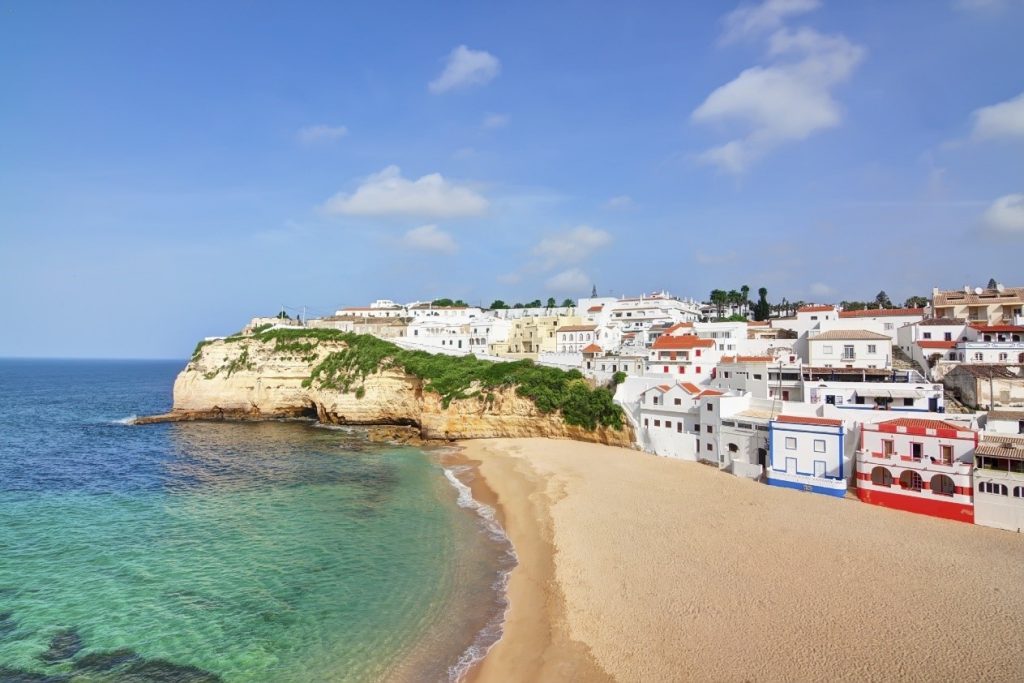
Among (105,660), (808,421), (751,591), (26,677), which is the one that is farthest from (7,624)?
(808,421)

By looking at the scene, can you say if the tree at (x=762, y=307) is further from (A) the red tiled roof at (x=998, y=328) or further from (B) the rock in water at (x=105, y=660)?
(B) the rock in water at (x=105, y=660)

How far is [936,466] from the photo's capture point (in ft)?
75.1

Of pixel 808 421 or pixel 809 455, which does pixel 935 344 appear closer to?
pixel 808 421

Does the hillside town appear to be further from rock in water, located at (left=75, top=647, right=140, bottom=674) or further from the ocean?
rock in water, located at (left=75, top=647, right=140, bottom=674)

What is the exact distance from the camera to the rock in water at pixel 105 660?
13.7 meters

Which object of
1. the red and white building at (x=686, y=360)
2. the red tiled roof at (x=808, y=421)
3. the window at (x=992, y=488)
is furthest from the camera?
the red and white building at (x=686, y=360)

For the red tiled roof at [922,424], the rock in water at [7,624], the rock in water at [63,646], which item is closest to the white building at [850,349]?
the red tiled roof at [922,424]

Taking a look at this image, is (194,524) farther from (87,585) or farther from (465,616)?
(465,616)

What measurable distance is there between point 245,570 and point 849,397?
35227mm

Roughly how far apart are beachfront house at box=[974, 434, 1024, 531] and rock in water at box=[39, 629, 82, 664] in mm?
32219

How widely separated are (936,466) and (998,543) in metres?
3.65

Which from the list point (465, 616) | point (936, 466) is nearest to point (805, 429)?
point (936, 466)

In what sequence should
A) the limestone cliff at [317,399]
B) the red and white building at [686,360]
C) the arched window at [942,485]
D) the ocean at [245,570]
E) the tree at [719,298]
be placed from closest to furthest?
the ocean at [245,570], the arched window at [942,485], the red and white building at [686,360], the limestone cliff at [317,399], the tree at [719,298]

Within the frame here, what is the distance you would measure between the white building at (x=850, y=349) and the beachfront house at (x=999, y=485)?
58.0ft
